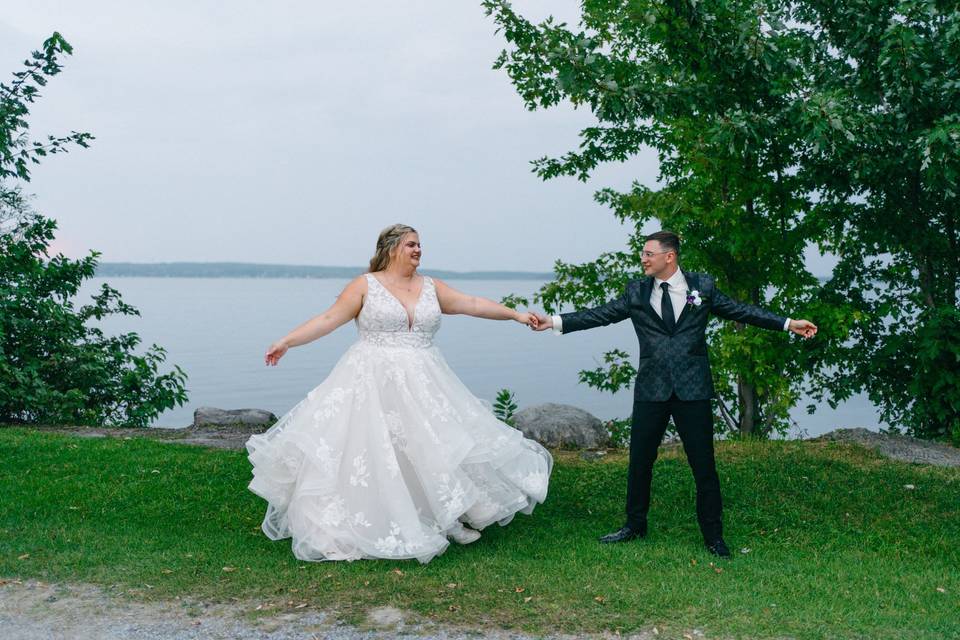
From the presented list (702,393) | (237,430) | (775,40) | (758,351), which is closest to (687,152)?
(775,40)

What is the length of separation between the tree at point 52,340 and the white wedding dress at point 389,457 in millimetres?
8650

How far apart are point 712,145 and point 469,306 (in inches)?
206

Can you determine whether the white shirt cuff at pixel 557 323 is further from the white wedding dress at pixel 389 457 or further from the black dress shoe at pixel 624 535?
the black dress shoe at pixel 624 535

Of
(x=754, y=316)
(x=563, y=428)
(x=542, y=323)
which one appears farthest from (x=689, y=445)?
(x=563, y=428)

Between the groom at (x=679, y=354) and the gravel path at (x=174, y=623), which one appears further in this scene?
the groom at (x=679, y=354)

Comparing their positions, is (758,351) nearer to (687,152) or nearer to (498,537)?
(687,152)

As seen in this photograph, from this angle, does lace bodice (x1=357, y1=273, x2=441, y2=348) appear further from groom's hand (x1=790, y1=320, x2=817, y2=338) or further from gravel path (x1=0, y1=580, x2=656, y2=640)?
groom's hand (x1=790, y1=320, x2=817, y2=338)

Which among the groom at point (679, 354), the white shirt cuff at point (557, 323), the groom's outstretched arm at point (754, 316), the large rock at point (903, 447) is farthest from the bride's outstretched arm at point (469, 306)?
the large rock at point (903, 447)

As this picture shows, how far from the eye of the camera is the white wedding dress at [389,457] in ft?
22.7

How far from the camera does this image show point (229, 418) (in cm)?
1427

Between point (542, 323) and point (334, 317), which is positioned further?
point (542, 323)

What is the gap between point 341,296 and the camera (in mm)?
7359

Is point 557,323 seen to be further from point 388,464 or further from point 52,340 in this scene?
point 52,340

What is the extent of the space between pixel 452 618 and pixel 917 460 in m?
7.63
